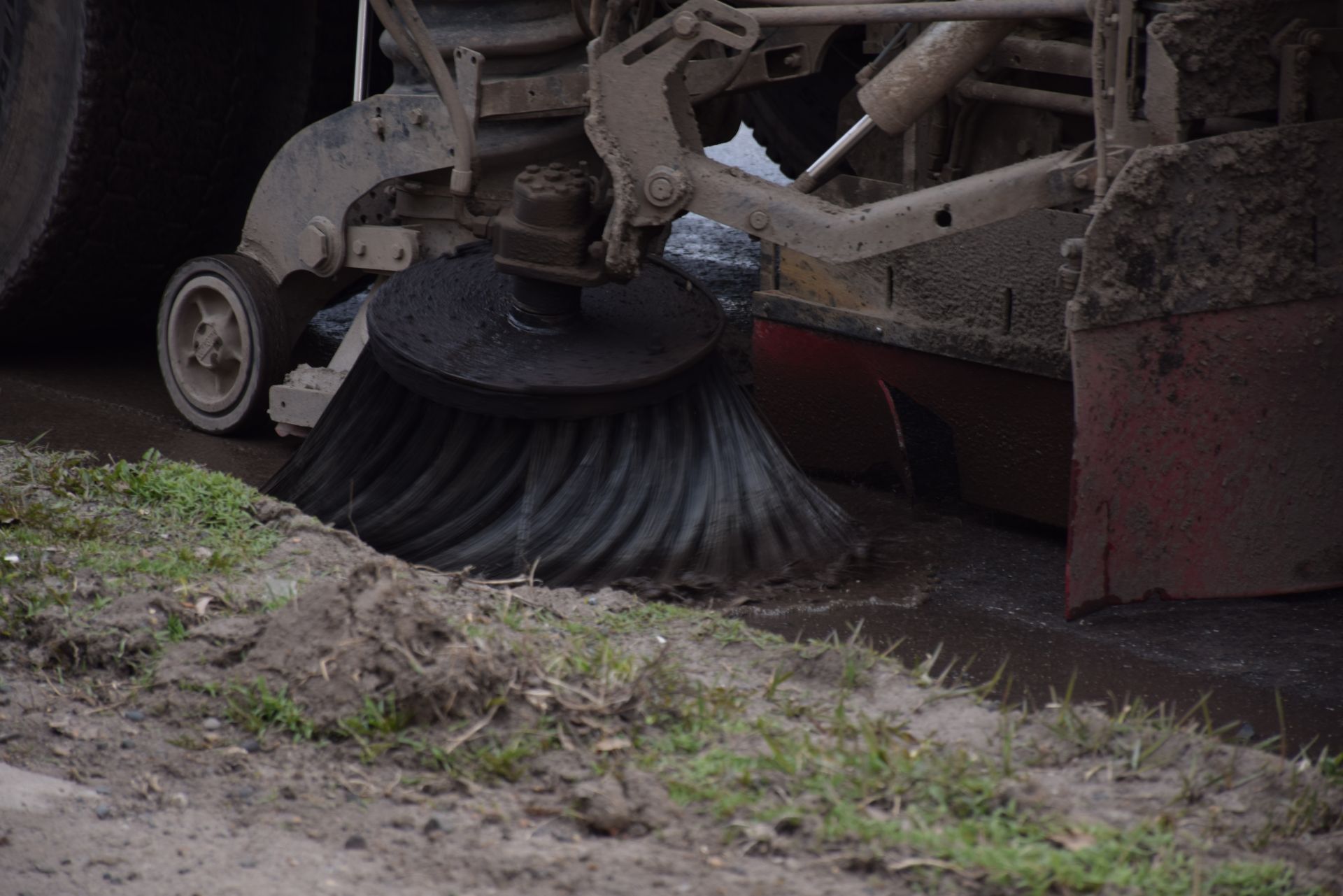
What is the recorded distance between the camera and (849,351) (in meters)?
3.38

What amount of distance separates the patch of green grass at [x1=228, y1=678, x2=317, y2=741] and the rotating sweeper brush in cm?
85

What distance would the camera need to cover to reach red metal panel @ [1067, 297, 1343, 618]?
2.62 meters

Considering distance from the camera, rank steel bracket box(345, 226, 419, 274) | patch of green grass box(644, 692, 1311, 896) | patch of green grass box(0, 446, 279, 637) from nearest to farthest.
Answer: patch of green grass box(644, 692, 1311, 896) < patch of green grass box(0, 446, 279, 637) < steel bracket box(345, 226, 419, 274)

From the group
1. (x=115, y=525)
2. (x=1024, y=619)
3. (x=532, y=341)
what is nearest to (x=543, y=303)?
(x=532, y=341)

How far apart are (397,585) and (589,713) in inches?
13.1

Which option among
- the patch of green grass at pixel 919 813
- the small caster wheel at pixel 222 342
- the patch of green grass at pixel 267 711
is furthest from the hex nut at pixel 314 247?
the patch of green grass at pixel 919 813

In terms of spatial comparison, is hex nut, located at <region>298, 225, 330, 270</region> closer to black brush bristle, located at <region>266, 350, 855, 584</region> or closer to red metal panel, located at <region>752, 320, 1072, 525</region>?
black brush bristle, located at <region>266, 350, 855, 584</region>


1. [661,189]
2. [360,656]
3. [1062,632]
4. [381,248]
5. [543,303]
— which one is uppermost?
[661,189]

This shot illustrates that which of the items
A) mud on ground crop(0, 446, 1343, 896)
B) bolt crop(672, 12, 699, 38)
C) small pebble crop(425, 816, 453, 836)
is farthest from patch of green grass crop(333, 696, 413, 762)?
bolt crop(672, 12, 699, 38)

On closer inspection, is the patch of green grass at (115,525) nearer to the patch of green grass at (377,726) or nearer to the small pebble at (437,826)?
the patch of green grass at (377,726)

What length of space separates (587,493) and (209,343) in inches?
49.9

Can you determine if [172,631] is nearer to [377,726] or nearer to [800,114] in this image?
[377,726]

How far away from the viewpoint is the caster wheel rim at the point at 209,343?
367cm

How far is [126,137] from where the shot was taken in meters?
3.82
